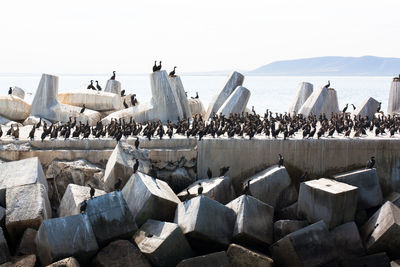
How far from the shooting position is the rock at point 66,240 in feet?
36.1

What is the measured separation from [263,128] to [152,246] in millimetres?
7399

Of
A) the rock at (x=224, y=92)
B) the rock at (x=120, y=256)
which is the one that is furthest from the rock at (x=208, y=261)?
the rock at (x=224, y=92)

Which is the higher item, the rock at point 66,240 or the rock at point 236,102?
the rock at point 236,102

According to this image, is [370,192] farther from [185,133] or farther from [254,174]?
[185,133]

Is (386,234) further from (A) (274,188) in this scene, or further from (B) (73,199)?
(B) (73,199)

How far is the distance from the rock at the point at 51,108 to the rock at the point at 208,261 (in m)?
11.5

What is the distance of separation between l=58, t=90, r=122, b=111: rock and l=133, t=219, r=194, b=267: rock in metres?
12.0

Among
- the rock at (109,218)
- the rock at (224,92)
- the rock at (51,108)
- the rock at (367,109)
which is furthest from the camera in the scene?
the rock at (224,92)

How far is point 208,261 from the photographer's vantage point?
1133cm

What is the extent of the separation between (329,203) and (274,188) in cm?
203

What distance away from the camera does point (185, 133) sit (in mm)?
17500

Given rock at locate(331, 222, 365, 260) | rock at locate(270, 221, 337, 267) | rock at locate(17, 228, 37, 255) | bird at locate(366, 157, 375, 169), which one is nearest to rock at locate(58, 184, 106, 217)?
rock at locate(17, 228, 37, 255)

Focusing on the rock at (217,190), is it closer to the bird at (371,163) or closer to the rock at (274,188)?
the rock at (274,188)

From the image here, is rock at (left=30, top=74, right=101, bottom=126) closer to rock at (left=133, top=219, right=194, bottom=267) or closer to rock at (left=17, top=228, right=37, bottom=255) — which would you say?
rock at (left=17, top=228, right=37, bottom=255)
